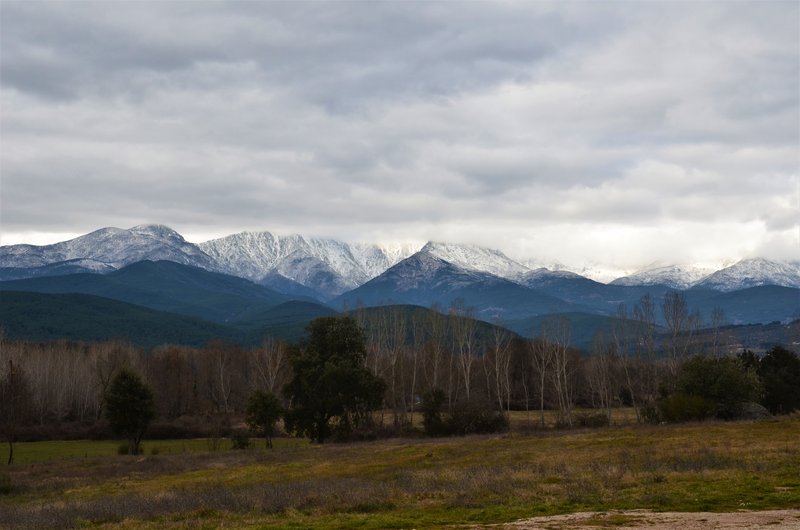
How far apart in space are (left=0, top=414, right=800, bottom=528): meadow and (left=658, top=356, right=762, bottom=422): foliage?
9274 millimetres

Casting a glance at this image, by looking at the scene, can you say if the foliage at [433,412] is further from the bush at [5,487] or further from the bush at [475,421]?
the bush at [5,487]

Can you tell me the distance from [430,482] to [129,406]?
57.3 meters

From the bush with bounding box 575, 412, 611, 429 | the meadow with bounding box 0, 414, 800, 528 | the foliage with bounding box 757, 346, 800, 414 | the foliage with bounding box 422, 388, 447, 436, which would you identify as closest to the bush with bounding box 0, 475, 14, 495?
the meadow with bounding box 0, 414, 800, 528

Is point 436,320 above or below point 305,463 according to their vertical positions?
above

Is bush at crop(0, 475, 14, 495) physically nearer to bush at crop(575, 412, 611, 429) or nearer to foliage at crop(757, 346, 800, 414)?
bush at crop(575, 412, 611, 429)

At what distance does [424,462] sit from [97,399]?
370ft

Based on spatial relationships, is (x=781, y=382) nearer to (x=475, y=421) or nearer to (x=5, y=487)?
(x=475, y=421)

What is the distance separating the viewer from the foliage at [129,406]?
276 feet

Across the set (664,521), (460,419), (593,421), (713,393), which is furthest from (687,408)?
(664,521)

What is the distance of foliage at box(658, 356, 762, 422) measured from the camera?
2879 inches

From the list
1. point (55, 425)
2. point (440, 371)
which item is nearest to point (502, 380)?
point (440, 371)

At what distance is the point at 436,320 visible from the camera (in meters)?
150

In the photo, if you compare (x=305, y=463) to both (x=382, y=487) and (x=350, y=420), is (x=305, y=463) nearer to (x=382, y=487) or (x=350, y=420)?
(x=382, y=487)

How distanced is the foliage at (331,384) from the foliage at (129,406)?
665 inches
